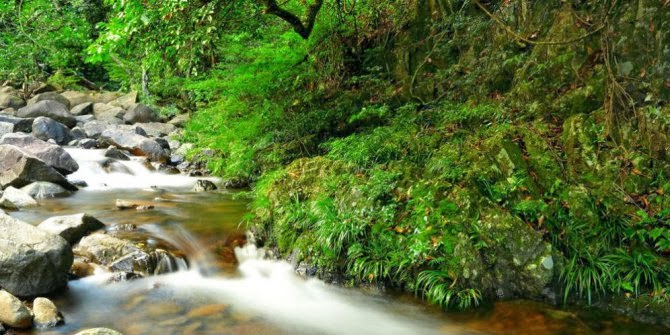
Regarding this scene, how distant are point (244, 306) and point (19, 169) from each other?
280 inches

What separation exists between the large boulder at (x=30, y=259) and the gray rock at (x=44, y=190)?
4845 mm

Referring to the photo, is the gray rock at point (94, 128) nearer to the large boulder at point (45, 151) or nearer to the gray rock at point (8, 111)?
the gray rock at point (8, 111)

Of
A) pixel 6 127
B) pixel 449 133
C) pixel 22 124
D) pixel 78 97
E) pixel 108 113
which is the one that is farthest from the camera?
pixel 78 97

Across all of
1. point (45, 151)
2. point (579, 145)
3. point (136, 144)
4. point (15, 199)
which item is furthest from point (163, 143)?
point (579, 145)

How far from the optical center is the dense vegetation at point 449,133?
4.93m

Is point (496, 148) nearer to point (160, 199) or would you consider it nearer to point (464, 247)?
point (464, 247)

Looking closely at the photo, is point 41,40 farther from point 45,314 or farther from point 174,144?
point 45,314

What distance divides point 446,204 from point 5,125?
48.9ft

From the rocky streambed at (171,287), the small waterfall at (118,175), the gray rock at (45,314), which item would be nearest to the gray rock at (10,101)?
the small waterfall at (118,175)

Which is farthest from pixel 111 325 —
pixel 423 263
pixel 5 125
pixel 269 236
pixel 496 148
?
pixel 5 125

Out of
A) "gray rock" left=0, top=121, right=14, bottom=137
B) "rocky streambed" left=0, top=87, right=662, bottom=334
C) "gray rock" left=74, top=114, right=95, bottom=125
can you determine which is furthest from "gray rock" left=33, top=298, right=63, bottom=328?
"gray rock" left=74, top=114, right=95, bottom=125

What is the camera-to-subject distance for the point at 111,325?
15.0ft

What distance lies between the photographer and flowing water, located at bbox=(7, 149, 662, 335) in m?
4.51

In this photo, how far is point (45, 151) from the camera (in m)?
10.9
